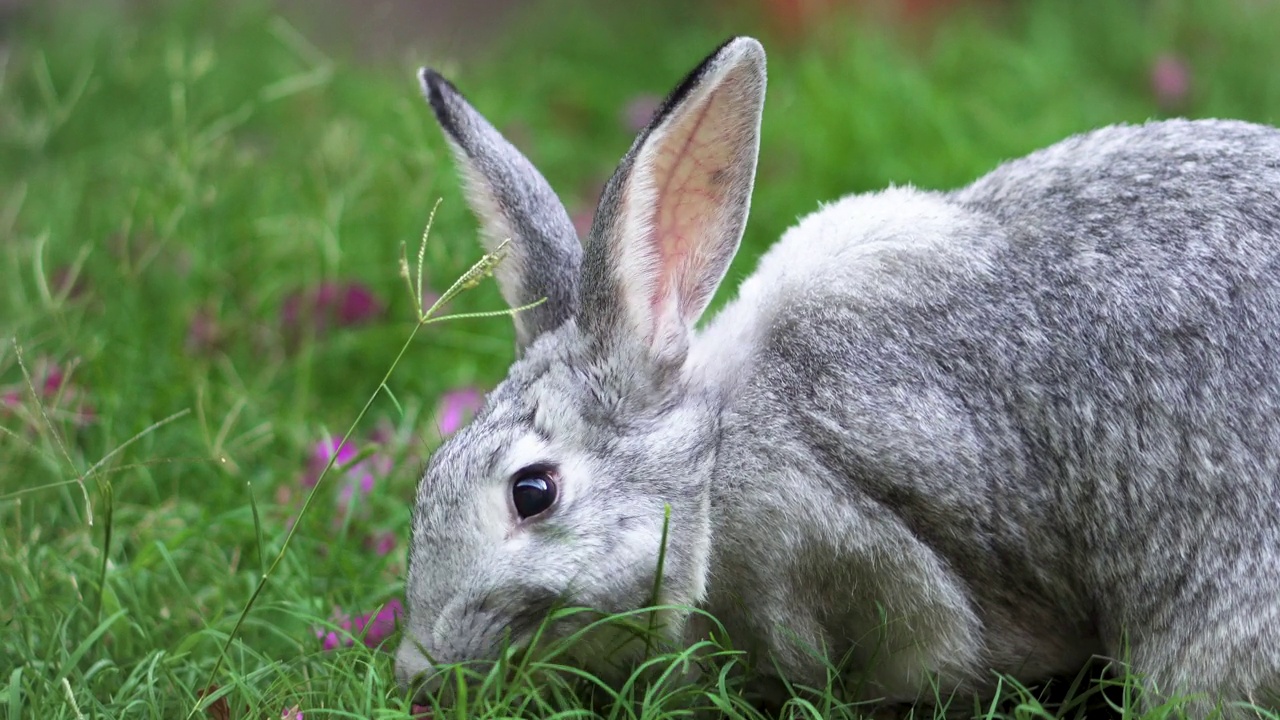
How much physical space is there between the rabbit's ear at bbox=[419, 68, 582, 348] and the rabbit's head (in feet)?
0.04

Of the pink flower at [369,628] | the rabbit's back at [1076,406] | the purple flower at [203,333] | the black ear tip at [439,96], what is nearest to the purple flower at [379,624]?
the pink flower at [369,628]

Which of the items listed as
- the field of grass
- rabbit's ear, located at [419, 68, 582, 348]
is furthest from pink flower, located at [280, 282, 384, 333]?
rabbit's ear, located at [419, 68, 582, 348]

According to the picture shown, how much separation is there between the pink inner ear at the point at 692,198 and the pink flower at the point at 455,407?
40.3 inches

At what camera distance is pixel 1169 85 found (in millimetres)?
6320

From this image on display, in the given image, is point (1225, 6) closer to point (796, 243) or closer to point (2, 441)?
point (796, 243)

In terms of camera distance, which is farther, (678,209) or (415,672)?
(678,209)

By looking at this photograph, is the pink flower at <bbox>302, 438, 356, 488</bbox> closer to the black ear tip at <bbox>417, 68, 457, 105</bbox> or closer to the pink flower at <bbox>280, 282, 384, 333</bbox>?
the pink flower at <bbox>280, 282, 384, 333</bbox>

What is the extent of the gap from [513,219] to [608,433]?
0.65 meters

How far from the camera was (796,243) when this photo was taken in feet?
12.0

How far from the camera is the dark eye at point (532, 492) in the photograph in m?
3.11

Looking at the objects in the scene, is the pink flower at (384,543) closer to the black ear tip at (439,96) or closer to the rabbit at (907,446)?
the rabbit at (907,446)

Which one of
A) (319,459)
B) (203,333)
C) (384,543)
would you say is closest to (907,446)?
(384,543)

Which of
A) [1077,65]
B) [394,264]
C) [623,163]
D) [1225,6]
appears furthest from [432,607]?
[1225,6]

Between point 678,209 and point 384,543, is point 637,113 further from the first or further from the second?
point 678,209
